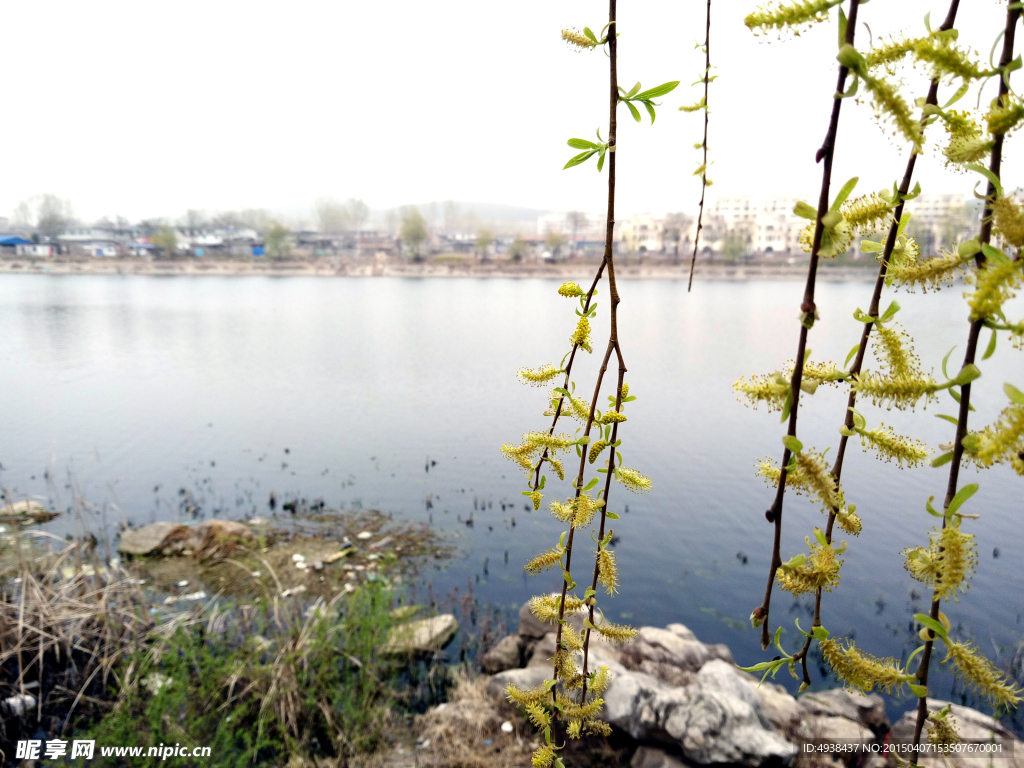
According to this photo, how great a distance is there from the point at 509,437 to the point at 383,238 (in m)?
80.1

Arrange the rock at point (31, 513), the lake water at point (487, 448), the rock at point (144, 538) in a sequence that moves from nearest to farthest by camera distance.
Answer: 1. the lake water at point (487, 448)
2. the rock at point (144, 538)
3. the rock at point (31, 513)

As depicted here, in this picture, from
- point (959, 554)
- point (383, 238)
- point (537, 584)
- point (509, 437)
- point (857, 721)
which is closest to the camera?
point (959, 554)

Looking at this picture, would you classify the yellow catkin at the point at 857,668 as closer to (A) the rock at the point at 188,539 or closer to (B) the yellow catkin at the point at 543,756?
(B) the yellow catkin at the point at 543,756

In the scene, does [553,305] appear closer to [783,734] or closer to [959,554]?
[783,734]

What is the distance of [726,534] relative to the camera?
820 cm

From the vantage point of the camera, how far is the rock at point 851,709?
4793 mm

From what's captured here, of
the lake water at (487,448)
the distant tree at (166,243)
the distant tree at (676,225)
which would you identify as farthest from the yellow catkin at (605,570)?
the distant tree at (166,243)

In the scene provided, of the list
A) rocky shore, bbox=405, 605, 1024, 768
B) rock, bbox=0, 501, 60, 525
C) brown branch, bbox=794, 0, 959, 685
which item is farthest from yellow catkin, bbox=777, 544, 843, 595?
rock, bbox=0, 501, 60, 525

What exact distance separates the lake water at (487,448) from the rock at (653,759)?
227 cm

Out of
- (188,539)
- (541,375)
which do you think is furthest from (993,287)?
(188,539)

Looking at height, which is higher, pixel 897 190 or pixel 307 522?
pixel 897 190

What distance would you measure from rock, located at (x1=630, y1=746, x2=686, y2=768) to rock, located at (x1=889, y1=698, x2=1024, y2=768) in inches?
56.8

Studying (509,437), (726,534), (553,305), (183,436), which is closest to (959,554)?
(726,534)

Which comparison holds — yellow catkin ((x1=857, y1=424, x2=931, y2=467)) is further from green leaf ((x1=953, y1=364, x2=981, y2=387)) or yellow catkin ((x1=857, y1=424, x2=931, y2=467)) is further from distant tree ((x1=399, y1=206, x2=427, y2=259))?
distant tree ((x1=399, y1=206, x2=427, y2=259))
